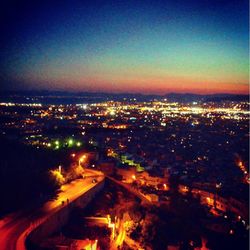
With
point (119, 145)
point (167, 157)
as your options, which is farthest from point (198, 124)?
point (167, 157)

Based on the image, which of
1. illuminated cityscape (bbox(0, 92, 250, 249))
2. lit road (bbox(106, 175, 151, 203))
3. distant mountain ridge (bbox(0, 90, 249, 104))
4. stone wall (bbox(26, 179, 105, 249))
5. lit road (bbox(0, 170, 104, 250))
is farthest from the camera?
distant mountain ridge (bbox(0, 90, 249, 104))

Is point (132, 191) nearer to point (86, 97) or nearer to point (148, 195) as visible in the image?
point (148, 195)

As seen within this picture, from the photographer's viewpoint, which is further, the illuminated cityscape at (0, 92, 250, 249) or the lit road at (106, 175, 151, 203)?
the lit road at (106, 175, 151, 203)

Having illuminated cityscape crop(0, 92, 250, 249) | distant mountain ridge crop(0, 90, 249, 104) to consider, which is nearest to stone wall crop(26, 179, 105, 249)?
illuminated cityscape crop(0, 92, 250, 249)

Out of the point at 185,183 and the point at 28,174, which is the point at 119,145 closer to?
the point at 185,183

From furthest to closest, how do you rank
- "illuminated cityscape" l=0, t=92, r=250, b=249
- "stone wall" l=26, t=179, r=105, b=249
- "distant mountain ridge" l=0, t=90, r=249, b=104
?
"distant mountain ridge" l=0, t=90, r=249, b=104, "illuminated cityscape" l=0, t=92, r=250, b=249, "stone wall" l=26, t=179, r=105, b=249

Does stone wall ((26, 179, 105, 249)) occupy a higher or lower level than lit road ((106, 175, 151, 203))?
higher

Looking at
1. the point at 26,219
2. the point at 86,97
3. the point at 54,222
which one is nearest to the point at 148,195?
the point at 54,222

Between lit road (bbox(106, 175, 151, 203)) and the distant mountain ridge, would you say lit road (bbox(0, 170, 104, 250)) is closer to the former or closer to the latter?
lit road (bbox(106, 175, 151, 203))

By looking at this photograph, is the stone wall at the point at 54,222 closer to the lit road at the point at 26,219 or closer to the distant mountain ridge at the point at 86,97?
the lit road at the point at 26,219
